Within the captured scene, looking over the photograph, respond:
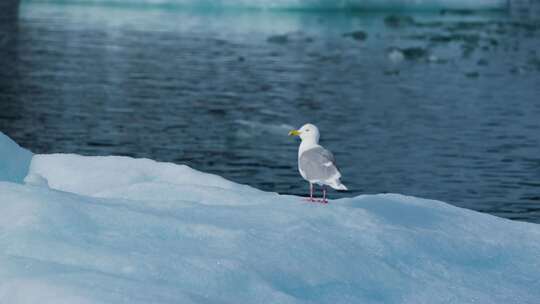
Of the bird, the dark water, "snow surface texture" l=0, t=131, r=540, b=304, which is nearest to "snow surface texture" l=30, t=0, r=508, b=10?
the dark water

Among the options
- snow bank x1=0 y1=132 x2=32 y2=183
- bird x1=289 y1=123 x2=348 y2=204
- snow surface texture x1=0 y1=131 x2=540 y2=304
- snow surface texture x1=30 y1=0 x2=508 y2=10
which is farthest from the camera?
snow surface texture x1=30 y1=0 x2=508 y2=10

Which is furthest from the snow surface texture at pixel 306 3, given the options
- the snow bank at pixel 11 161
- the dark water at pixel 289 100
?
the snow bank at pixel 11 161

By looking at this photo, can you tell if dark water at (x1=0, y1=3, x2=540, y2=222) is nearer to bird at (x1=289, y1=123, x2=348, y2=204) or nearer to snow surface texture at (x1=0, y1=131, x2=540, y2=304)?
Answer: snow surface texture at (x1=0, y1=131, x2=540, y2=304)

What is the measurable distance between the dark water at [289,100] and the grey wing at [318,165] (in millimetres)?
7653

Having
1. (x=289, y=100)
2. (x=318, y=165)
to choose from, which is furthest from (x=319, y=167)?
(x=289, y=100)

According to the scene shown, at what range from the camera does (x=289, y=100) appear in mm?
26953

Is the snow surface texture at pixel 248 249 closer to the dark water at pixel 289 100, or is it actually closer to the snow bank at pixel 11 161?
the snow bank at pixel 11 161

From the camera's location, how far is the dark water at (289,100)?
728 inches

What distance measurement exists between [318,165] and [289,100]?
1883cm

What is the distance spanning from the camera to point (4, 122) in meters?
23.2

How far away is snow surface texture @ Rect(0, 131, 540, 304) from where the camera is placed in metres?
6.12

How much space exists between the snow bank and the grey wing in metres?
2.91

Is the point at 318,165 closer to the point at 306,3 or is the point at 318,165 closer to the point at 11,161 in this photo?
the point at 11,161

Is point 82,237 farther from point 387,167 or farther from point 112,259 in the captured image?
point 387,167
